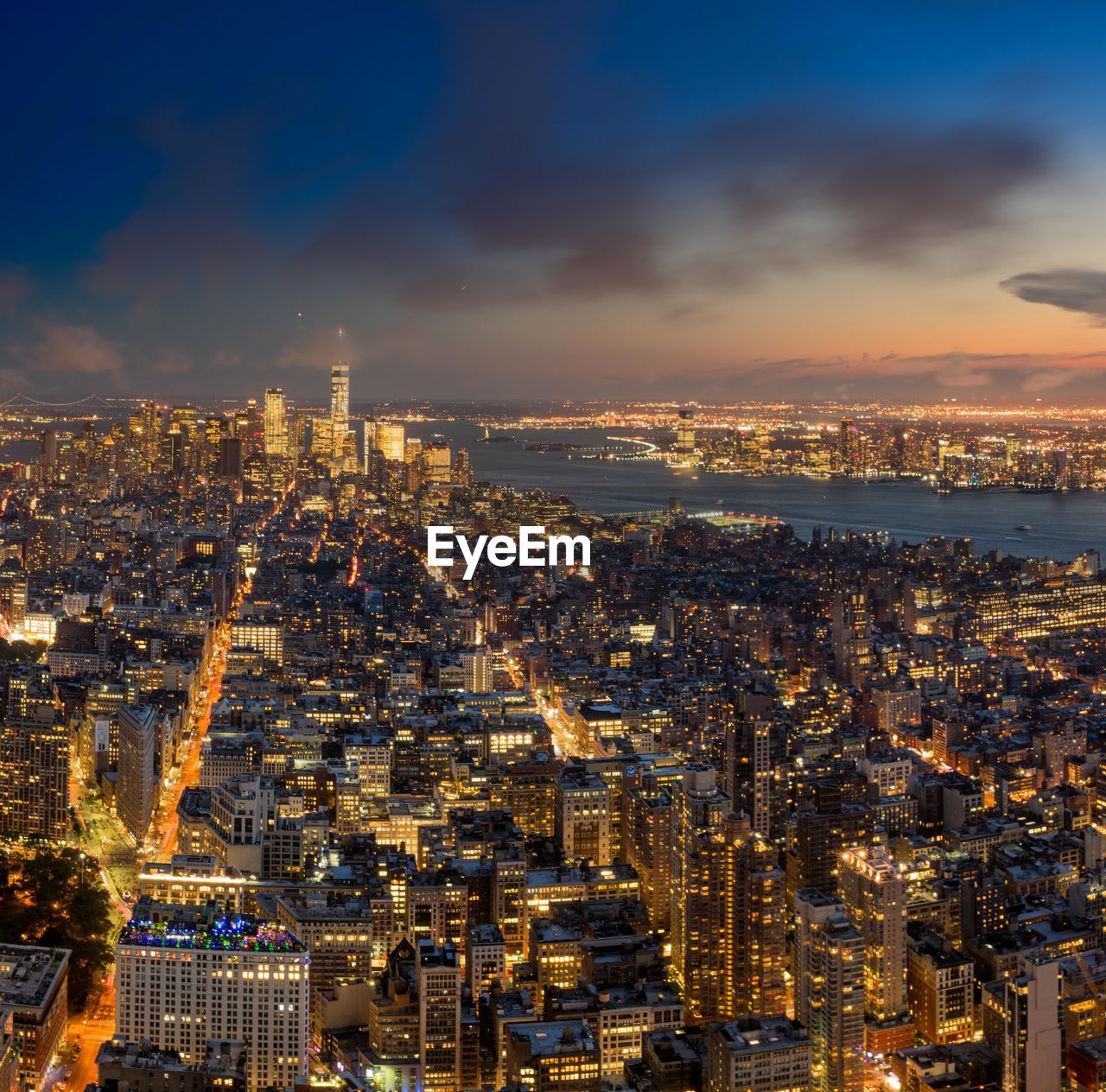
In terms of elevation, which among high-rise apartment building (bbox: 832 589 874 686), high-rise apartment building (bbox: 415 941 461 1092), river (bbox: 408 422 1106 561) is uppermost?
river (bbox: 408 422 1106 561)

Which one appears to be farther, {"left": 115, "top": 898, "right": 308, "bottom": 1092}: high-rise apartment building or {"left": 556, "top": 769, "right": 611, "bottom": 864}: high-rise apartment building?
{"left": 556, "top": 769, "right": 611, "bottom": 864}: high-rise apartment building

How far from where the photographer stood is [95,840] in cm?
915

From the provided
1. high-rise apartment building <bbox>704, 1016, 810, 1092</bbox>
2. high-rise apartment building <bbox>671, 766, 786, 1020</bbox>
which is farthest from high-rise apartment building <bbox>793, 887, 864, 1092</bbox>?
high-rise apartment building <bbox>671, 766, 786, 1020</bbox>

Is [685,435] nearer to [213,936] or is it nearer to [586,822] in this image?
[586,822]

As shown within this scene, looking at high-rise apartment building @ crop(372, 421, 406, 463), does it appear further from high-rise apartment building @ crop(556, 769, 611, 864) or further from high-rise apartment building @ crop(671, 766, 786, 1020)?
high-rise apartment building @ crop(671, 766, 786, 1020)

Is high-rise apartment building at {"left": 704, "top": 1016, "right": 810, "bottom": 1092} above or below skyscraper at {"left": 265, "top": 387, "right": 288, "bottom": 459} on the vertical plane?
below

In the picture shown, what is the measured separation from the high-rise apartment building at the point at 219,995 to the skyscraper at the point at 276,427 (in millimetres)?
30130

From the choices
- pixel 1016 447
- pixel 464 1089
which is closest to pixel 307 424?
pixel 1016 447

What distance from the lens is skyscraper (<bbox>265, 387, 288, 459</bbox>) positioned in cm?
3591

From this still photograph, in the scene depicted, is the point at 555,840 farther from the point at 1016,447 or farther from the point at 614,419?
the point at 614,419

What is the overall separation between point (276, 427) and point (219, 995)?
31.7 meters

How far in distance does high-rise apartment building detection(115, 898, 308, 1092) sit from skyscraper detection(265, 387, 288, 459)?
30.1m

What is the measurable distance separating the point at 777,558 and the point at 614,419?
1160 inches

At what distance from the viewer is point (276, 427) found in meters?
36.7
